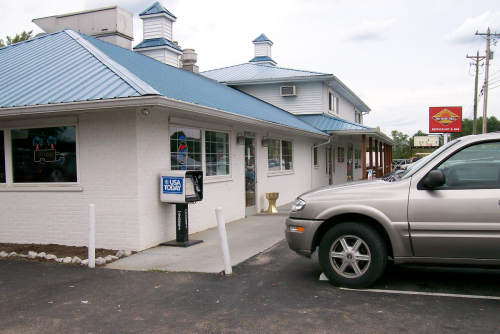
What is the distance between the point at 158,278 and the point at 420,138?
63.3m

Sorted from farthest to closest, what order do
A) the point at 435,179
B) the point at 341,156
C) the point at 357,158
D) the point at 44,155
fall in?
1. the point at 357,158
2. the point at 341,156
3. the point at 44,155
4. the point at 435,179

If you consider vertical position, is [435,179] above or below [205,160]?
below

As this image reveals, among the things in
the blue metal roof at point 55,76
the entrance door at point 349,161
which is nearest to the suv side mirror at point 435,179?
the blue metal roof at point 55,76

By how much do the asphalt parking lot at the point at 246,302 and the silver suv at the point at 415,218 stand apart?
17.1 inches

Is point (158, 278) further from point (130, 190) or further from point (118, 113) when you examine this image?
point (118, 113)

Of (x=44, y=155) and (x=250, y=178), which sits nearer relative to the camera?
(x=44, y=155)

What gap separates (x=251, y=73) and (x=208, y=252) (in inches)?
574

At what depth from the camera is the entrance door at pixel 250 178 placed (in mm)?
12094

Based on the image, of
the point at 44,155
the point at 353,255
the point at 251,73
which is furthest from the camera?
the point at 251,73

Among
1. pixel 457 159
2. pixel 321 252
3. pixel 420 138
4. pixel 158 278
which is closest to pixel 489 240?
pixel 457 159

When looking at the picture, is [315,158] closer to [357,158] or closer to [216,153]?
[216,153]

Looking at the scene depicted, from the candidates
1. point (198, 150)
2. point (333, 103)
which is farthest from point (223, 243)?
point (333, 103)

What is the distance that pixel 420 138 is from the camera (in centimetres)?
6359

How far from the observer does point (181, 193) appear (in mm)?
7805
